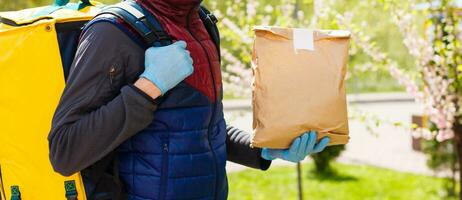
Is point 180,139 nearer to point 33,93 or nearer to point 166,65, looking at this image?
point 166,65

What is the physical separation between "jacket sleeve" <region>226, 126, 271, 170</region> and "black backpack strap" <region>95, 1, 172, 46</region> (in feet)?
1.87

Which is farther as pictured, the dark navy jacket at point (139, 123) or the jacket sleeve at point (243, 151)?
the jacket sleeve at point (243, 151)

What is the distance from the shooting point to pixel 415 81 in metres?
4.77

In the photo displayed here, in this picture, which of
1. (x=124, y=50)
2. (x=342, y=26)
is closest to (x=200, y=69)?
(x=124, y=50)

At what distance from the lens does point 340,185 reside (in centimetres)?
737

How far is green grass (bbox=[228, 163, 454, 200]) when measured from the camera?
6.87 meters

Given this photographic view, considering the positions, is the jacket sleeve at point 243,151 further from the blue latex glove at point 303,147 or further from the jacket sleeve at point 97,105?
the jacket sleeve at point 97,105

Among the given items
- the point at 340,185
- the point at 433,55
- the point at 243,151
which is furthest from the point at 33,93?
the point at 340,185

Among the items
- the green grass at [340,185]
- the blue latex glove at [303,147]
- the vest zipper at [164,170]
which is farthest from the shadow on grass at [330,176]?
the vest zipper at [164,170]

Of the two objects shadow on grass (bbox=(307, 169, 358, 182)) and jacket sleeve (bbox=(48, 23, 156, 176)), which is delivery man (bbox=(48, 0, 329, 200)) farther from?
shadow on grass (bbox=(307, 169, 358, 182))

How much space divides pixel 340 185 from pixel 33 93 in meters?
5.92

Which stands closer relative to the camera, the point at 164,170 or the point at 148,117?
the point at 148,117

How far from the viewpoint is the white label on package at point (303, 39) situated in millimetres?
1886

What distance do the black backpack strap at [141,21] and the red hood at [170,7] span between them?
0.11 feet
